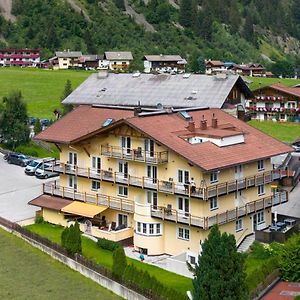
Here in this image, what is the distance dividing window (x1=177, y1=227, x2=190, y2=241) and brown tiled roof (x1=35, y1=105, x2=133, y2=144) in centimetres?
928

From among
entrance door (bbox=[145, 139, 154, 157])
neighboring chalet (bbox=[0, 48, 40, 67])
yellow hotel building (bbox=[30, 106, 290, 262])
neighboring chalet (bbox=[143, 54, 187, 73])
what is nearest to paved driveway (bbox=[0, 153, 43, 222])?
yellow hotel building (bbox=[30, 106, 290, 262])

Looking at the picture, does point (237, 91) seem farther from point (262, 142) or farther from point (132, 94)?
point (262, 142)

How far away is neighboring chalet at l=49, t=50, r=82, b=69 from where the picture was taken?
6417 inches

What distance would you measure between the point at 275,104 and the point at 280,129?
337 inches

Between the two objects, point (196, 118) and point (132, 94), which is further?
point (132, 94)

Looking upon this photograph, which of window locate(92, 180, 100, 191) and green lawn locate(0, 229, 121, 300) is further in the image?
window locate(92, 180, 100, 191)

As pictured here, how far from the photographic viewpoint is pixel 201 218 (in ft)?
133

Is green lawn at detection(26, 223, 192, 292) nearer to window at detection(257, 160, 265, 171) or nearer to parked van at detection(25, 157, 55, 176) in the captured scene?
window at detection(257, 160, 265, 171)

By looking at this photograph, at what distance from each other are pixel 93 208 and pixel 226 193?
936 cm

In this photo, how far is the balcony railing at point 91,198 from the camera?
1766 inches

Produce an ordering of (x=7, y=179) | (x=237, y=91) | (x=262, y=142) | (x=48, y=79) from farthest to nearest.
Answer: (x=48, y=79), (x=237, y=91), (x=7, y=179), (x=262, y=142)

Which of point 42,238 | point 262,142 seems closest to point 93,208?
point 42,238

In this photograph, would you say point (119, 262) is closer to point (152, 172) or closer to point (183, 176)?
point (183, 176)

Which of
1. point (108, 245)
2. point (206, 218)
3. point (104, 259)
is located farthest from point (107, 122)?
point (206, 218)
